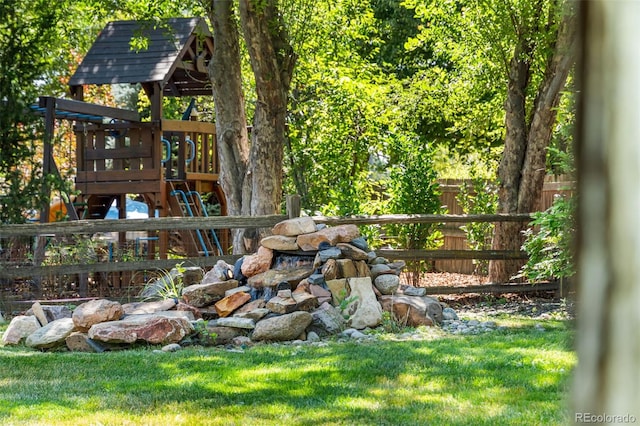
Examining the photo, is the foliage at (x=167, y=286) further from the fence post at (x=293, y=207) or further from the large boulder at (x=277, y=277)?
the fence post at (x=293, y=207)

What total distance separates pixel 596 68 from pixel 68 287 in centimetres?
1169

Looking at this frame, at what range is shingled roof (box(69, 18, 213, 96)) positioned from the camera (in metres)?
16.0

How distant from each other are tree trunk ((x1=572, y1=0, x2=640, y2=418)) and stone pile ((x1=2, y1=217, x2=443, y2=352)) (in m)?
7.58

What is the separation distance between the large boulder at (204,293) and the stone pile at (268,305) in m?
0.01

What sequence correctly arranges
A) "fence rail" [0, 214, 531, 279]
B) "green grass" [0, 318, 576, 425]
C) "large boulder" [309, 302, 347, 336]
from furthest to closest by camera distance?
"fence rail" [0, 214, 531, 279]
"large boulder" [309, 302, 347, 336]
"green grass" [0, 318, 576, 425]

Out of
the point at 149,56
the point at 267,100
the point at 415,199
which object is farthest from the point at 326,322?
the point at 149,56

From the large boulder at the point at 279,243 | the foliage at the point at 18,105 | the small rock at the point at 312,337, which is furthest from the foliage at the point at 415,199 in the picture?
the foliage at the point at 18,105

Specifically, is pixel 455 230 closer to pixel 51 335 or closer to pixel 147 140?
pixel 147 140

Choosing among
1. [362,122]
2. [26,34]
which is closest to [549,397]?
[26,34]

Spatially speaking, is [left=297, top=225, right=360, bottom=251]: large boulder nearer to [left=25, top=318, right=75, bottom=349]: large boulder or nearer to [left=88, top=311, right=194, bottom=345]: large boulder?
[left=88, top=311, right=194, bottom=345]: large boulder

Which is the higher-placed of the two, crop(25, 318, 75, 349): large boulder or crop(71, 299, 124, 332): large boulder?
crop(71, 299, 124, 332): large boulder

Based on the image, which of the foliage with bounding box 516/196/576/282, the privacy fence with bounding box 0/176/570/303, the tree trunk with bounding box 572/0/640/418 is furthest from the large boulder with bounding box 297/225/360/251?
the tree trunk with bounding box 572/0/640/418

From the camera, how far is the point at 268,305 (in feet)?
28.9

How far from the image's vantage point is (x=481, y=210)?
15.8 meters
